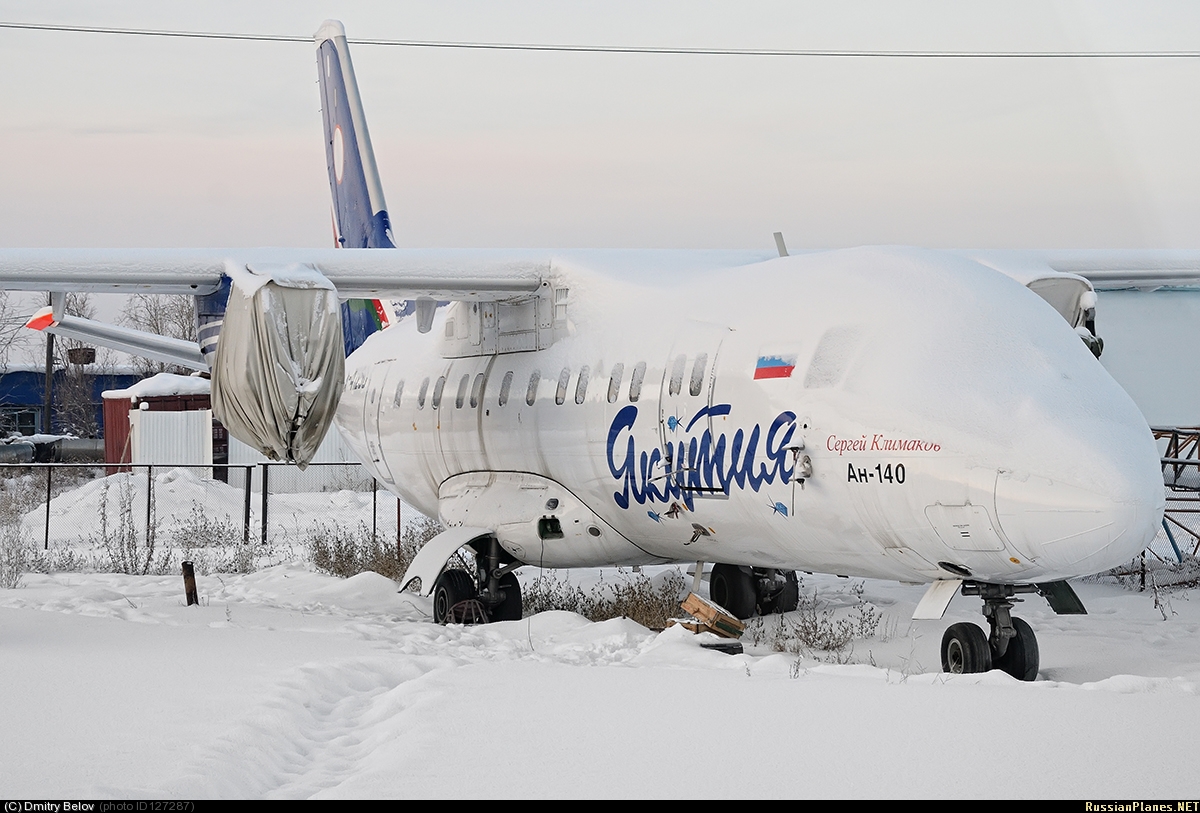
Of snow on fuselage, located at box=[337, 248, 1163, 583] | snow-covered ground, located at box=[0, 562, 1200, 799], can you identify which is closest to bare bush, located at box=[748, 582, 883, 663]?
snow-covered ground, located at box=[0, 562, 1200, 799]

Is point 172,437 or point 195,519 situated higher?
point 172,437

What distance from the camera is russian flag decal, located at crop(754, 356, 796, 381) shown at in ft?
29.4

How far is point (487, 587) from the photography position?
1238 centimetres

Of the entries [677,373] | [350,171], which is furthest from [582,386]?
[350,171]

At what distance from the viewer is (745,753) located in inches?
220

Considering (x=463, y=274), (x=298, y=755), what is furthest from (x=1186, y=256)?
(x=298, y=755)

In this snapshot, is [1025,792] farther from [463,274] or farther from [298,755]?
[463,274]

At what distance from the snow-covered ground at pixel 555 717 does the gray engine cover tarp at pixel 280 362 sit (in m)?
1.55

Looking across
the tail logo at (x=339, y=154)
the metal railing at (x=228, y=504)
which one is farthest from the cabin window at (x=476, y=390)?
the metal railing at (x=228, y=504)

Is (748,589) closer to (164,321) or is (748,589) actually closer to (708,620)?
(708,620)

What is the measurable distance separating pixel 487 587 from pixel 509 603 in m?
0.27

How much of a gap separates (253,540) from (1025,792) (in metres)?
16.2

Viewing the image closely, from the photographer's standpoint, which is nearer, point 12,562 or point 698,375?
point 698,375

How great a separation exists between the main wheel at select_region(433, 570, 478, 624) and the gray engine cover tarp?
261 centimetres
